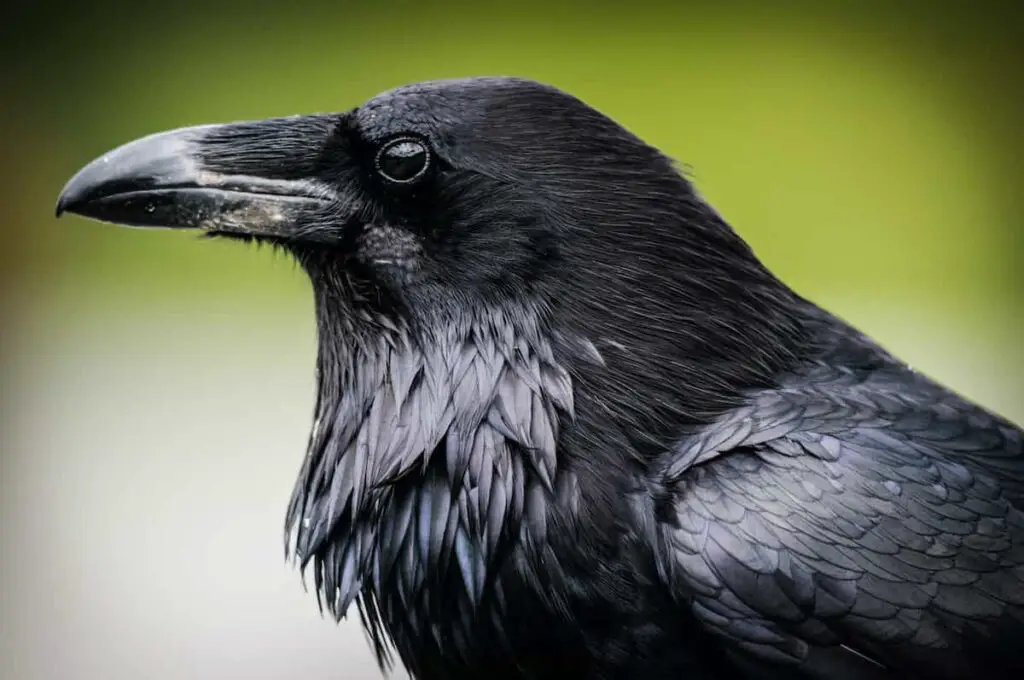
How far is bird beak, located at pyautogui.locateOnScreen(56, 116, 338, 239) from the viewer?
1.40 m

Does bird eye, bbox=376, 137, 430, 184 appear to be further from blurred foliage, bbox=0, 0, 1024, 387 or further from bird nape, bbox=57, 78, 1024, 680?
blurred foliage, bbox=0, 0, 1024, 387

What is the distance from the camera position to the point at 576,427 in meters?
1.35

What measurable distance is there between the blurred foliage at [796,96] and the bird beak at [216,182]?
4.22ft

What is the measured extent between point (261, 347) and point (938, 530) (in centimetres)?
208

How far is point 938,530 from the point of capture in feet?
4.17

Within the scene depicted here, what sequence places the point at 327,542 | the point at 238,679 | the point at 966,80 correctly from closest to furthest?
the point at 327,542 → the point at 966,80 → the point at 238,679

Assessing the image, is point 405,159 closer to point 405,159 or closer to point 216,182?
point 405,159

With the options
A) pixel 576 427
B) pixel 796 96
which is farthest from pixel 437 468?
pixel 796 96

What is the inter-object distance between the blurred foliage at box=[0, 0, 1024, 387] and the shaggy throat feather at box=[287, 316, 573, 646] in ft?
4.56

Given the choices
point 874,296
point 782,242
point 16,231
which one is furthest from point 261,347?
point 874,296

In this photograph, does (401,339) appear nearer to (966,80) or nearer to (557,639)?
(557,639)

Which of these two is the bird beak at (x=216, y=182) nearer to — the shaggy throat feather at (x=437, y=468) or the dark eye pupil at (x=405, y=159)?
the dark eye pupil at (x=405, y=159)

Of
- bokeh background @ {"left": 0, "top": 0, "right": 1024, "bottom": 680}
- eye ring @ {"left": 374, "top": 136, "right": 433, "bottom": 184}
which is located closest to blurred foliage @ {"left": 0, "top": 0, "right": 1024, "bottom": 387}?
bokeh background @ {"left": 0, "top": 0, "right": 1024, "bottom": 680}

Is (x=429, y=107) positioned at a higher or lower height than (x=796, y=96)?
lower
